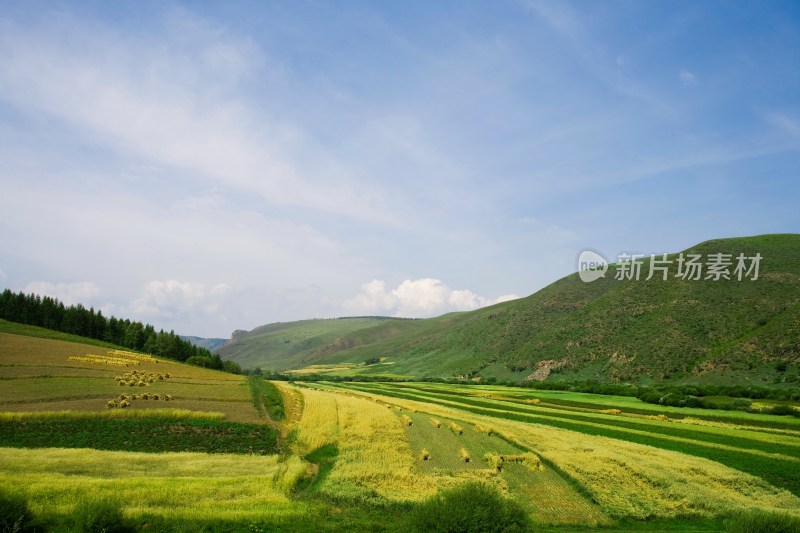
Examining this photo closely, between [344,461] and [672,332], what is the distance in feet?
345

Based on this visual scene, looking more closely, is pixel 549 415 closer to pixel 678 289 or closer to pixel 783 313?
pixel 783 313

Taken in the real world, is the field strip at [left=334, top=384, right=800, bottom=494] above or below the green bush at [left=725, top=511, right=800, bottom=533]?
below

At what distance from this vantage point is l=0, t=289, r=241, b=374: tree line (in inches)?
4916

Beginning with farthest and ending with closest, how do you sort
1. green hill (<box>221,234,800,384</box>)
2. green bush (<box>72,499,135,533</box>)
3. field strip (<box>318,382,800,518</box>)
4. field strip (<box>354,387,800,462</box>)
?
green hill (<box>221,234,800,384</box>) → field strip (<box>354,387,800,462</box>) → field strip (<box>318,382,800,518</box>) → green bush (<box>72,499,135,533</box>)

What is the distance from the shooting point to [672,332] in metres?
112

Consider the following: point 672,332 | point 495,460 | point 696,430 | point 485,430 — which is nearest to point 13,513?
point 495,460

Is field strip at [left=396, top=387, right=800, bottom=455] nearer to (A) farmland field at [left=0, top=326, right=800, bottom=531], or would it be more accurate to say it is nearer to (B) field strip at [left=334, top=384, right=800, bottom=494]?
(A) farmland field at [left=0, top=326, right=800, bottom=531]

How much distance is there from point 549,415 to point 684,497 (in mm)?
32321

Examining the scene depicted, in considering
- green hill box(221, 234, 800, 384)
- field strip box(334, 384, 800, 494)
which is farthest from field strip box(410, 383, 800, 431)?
green hill box(221, 234, 800, 384)

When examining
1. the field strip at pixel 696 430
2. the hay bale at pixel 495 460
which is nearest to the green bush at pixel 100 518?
the hay bale at pixel 495 460

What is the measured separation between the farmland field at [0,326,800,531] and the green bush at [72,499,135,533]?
292mm

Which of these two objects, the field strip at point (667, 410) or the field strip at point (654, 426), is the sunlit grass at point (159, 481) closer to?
the field strip at point (654, 426)

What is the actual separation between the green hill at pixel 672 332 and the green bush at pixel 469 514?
272ft

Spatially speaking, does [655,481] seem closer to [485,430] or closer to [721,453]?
[721,453]
